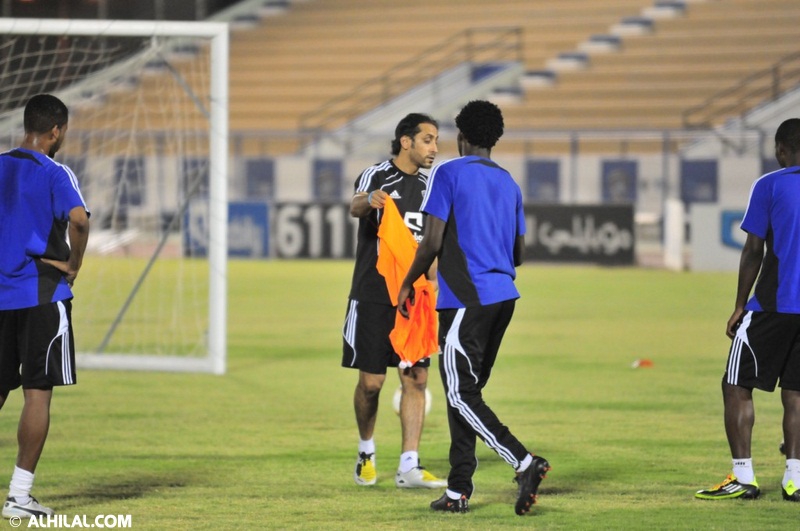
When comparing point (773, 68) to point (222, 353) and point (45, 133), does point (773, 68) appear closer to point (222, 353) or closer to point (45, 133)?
point (222, 353)

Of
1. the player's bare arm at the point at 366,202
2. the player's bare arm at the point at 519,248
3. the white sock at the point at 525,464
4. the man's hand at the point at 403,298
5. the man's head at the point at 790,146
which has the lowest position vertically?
the white sock at the point at 525,464

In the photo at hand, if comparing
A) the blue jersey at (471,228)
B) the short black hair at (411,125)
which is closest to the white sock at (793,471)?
the blue jersey at (471,228)

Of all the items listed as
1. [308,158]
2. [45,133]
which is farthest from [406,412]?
[308,158]

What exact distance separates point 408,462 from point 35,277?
224 centimetres

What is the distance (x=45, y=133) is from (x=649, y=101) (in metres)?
28.4

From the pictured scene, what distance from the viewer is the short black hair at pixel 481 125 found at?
6.75 meters

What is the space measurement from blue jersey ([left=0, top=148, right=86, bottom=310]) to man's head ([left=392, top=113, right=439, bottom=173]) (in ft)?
6.19

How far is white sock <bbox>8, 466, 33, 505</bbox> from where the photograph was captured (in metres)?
6.51

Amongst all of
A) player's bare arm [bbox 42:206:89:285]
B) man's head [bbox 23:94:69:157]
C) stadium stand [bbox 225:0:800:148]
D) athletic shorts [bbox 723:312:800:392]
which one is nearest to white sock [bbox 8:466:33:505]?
player's bare arm [bbox 42:206:89:285]

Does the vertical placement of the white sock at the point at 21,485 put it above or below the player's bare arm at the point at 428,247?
below

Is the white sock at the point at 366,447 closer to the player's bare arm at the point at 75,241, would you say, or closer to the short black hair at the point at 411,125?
the short black hair at the point at 411,125

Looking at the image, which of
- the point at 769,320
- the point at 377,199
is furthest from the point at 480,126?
the point at 769,320

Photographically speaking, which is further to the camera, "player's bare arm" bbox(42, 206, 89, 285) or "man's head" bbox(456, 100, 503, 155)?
"man's head" bbox(456, 100, 503, 155)

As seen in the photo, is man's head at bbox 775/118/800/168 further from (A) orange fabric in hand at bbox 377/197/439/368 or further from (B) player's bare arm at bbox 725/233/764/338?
(A) orange fabric in hand at bbox 377/197/439/368
